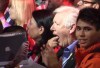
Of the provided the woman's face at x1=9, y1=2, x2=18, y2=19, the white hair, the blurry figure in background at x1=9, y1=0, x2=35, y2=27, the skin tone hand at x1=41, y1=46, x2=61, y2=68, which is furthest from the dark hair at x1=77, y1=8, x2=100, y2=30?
the woman's face at x1=9, y1=2, x2=18, y2=19

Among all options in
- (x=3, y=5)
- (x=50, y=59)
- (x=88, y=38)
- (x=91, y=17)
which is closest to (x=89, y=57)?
(x=88, y=38)

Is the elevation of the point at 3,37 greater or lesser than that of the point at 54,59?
greater

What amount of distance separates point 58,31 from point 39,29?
18cm

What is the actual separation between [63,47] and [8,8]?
1.19 meters

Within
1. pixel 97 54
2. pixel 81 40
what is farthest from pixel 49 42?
pixel 97 54

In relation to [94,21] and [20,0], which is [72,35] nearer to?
[94,21]

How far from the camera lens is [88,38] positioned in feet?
6.81

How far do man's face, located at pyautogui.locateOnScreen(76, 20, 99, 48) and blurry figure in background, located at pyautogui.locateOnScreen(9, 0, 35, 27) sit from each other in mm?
1251

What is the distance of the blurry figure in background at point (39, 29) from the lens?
2.73m

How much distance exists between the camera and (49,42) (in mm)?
2676

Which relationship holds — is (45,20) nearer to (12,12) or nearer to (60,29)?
(60,29)

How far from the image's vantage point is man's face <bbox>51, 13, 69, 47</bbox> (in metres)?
2.66

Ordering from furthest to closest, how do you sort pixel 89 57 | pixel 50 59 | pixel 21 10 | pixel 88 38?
pixel 21 10, pixel 50 59, pixel 88 38, pixel 89 57

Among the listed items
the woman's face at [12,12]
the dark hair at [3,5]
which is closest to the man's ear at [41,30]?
the woman's face at [12,12]
